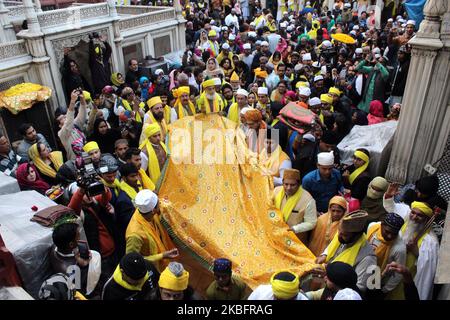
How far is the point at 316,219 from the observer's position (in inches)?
147

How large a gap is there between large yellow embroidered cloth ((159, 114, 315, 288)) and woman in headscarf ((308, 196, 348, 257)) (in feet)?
1.06

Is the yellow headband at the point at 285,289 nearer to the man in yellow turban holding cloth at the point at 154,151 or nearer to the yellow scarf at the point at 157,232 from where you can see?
the yellow scarf at the point at 157,232

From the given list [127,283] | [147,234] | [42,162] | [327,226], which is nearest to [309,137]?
[327,226]

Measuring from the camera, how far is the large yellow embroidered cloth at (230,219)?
11.2ft

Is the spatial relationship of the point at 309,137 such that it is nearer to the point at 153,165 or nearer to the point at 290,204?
the point at 290,204

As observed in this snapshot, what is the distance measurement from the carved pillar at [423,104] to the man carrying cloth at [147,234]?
3502 millimetres

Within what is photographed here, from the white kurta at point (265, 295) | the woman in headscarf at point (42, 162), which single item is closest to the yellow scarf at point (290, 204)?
the white kurta at point (265, 295)

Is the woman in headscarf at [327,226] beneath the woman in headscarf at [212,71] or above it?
beneath

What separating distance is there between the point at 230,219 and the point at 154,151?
58.6 inches

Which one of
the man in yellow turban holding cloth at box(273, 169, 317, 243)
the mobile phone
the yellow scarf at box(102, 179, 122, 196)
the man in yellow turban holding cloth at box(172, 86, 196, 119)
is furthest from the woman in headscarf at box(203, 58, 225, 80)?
the mobile phone

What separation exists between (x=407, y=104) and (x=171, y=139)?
3.12 metres

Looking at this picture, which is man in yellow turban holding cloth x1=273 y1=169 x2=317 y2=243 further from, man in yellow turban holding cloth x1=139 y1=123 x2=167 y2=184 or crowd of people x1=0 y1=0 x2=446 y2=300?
man in yellow turban holding cloth x1=139 y1=123 x2=167 y2=184

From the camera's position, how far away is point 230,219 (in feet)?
12.5
